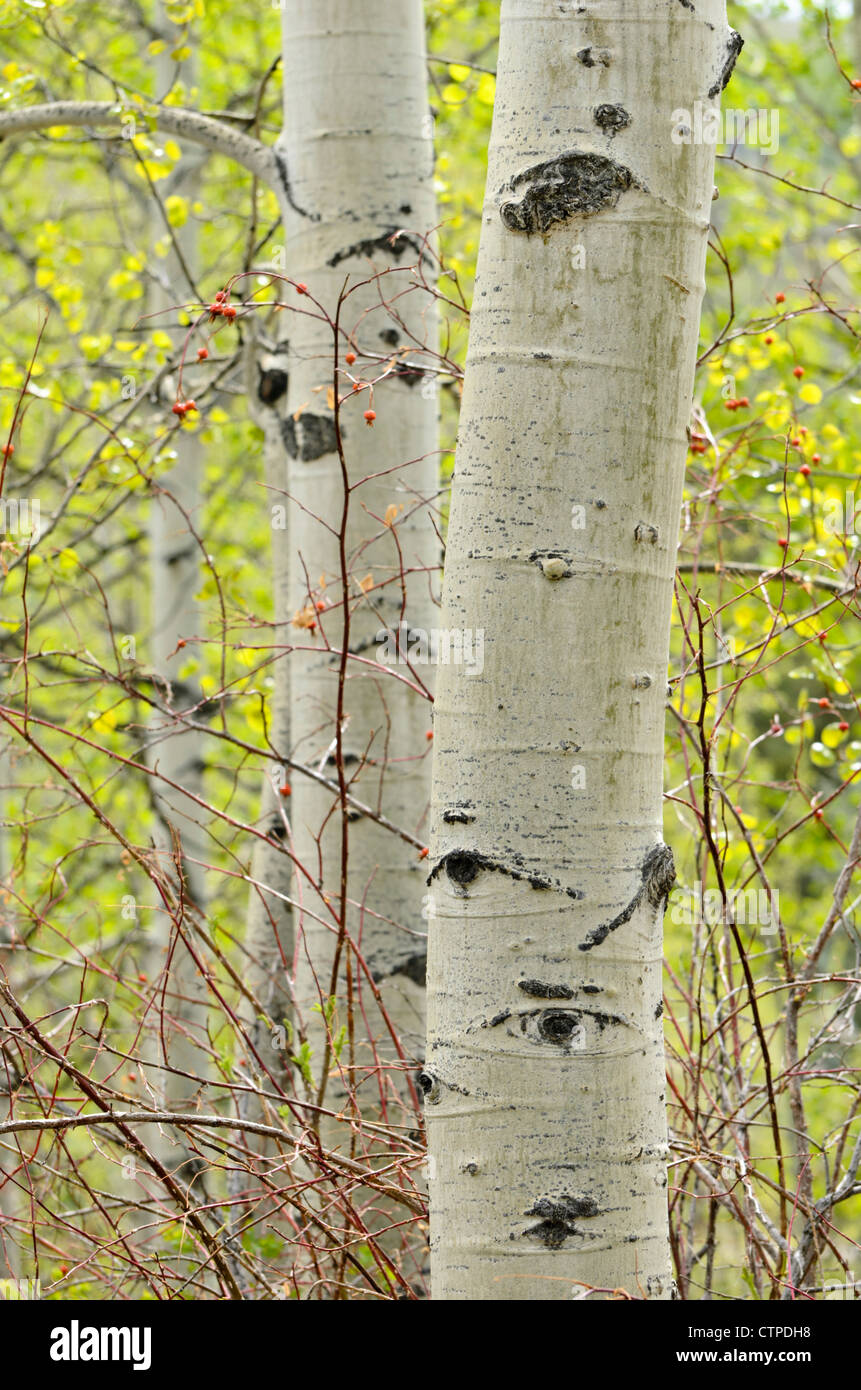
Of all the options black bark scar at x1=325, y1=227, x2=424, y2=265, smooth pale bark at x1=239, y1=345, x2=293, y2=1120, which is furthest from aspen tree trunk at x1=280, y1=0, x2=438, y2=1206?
smooth pale bark at x1=239, y1=345, x2=293, y2=1120

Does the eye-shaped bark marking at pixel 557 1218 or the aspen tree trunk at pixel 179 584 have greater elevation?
the aspen tree trunk at pixel 179 584

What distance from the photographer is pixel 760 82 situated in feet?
22.7

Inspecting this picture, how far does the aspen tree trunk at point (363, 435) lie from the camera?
7.57 feet

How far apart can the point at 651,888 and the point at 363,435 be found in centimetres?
137

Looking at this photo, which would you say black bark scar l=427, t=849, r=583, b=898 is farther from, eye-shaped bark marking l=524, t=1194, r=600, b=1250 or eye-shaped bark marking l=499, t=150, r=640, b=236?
eye-shaped bark marking l=499, t=150, r=640, b=236

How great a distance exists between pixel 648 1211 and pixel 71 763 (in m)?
4.87

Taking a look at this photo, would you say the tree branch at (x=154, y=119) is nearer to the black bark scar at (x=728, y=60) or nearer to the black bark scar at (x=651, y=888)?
the black bark scar at (x=728, y=60)

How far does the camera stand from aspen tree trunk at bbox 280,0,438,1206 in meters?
2.31

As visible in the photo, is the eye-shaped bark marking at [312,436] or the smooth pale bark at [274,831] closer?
the eye-shaped bark marking at [312,436]

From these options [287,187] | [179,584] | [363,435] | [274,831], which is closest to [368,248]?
[287,187]

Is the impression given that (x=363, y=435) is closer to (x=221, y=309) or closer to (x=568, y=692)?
(x=221, y=309)

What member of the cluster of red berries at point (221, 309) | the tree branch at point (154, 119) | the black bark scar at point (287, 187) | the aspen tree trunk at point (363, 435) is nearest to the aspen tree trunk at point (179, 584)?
the tree branch at point (154, 119)

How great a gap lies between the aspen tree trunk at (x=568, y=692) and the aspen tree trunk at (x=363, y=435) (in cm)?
103

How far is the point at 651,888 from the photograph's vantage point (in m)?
1.27
